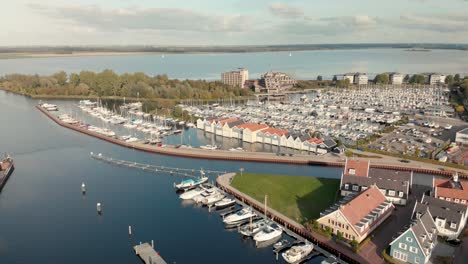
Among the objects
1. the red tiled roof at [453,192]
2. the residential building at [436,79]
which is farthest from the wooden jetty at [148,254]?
the residential building at [436,79]

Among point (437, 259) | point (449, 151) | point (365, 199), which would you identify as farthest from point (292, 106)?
point (437, 259)

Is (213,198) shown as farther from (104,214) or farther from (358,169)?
(358,169)

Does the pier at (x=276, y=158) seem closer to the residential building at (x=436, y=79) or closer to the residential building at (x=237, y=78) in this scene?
the residential building at (x=237, y=78)

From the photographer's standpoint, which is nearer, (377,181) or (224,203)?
(377,181)

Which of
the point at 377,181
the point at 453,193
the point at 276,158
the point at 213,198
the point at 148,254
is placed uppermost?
the point at 377,181

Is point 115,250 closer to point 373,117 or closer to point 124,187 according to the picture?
→ point 124,187

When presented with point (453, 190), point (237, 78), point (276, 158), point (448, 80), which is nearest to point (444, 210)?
point (453, 190)

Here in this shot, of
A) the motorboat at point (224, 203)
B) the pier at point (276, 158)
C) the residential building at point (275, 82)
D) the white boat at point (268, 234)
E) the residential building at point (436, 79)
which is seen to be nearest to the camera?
the white boat at point (268, 234)
